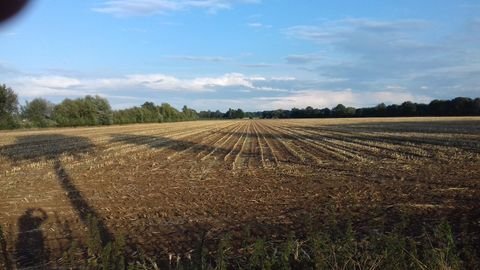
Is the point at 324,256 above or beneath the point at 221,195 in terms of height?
above

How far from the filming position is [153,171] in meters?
20.6

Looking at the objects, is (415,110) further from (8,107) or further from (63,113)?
(8,107)

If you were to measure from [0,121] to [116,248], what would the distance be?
8289 centimetres

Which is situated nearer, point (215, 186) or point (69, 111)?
point (215, 186)

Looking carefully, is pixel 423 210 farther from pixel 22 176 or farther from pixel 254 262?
pixel 22 176

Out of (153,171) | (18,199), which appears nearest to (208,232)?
(18,199)

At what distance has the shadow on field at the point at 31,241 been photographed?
8344 mm

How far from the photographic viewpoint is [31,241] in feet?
31.9

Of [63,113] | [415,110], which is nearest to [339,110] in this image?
→ [415,110]

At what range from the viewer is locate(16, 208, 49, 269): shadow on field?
8344 mm

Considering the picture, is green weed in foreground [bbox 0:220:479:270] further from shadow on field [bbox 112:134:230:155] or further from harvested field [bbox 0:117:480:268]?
shadow on field [bbox 112:134:230:155]

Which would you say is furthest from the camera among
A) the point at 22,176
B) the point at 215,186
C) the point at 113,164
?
the point at 113,164

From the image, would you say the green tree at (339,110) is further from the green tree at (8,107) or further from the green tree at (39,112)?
the green tree at (8,107)

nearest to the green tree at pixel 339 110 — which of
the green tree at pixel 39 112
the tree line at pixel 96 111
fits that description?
the tree line at pixel 96 111
